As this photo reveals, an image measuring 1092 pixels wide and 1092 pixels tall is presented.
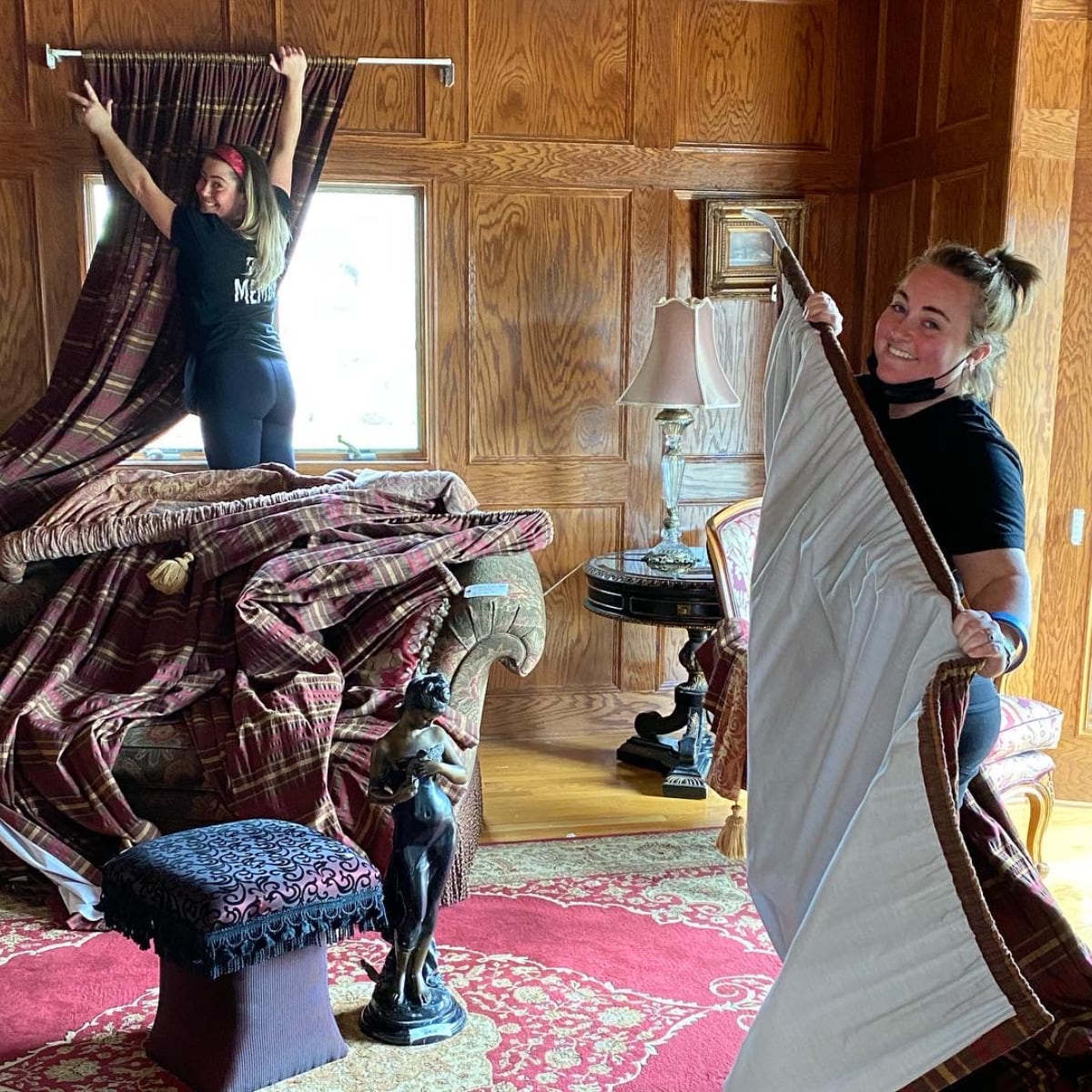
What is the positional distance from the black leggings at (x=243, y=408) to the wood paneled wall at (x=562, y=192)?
0.51 m

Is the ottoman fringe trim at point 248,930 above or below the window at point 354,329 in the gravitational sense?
below

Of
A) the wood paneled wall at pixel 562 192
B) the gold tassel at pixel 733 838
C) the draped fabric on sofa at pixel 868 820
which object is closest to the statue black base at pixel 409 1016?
the draped fabric on sofa at pixel 868 820

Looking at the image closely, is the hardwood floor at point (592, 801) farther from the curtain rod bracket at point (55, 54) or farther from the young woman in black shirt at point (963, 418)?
the curtain rod bracket at point (55, 54)

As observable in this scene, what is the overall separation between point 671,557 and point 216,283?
167cm

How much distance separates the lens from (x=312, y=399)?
159 inches

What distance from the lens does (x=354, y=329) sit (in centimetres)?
405

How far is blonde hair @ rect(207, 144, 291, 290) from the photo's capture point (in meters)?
3.64

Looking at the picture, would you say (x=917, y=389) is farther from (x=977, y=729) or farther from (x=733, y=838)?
(x=733, y=838)

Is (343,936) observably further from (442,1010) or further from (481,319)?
(481,319)

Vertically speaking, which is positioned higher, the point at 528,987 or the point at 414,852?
the point at 414,852

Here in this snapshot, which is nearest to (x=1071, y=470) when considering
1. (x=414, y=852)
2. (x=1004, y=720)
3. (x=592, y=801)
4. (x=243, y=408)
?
(x=1004, y=720)

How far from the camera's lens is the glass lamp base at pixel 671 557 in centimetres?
369

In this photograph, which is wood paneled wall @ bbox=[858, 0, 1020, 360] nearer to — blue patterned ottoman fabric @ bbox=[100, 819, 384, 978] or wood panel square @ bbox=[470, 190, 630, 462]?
wood panel square @ bbox=[470, 190, 630, 462]

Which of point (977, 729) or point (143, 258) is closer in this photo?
point (977, 729)
